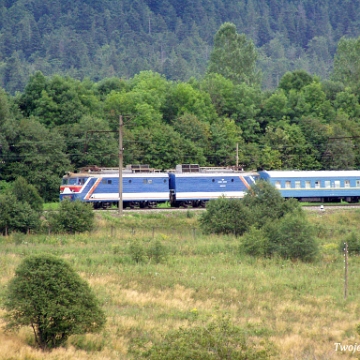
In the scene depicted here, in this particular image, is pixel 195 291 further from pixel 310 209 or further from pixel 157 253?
pixel 310 209

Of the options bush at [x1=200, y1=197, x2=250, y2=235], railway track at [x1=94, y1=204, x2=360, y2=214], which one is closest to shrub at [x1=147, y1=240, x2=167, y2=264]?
bush at [x1=200, y1=197, x2=250, y2=235]

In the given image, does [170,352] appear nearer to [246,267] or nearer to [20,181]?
[246,267]

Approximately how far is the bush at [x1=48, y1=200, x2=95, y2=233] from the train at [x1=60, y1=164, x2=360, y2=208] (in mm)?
8922

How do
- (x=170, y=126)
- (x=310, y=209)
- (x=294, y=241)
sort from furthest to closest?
(x=170, y=126)
(x=310, y=209)
(x=294, y=241)

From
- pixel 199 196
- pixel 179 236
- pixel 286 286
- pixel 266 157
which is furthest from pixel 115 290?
pixel 266 157

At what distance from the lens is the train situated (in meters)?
59.2

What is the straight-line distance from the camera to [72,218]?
4809 centimetres

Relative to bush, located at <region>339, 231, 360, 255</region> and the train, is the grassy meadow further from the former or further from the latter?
the train

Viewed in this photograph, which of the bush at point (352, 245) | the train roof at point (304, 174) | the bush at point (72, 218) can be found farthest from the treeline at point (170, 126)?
the bush at point (352, 245)

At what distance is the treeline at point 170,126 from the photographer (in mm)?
67625

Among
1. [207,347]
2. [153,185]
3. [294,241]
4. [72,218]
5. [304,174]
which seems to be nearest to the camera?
[207,347]

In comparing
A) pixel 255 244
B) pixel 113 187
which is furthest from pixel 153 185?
pixel 255 244

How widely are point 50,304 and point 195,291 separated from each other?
31.5ft

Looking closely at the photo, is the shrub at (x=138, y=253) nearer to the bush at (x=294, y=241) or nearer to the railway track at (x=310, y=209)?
the bush at (x=294, y=241)
